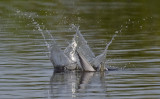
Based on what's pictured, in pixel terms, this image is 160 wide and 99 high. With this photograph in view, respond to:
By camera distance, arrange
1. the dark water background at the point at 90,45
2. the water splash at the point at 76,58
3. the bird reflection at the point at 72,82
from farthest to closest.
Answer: the water splash at the point at 76,58, the dark water background at the point at 90,45, the bird reflection at the point at 72,82

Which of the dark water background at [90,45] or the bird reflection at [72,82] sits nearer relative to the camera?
the bird reflection at [72,82]

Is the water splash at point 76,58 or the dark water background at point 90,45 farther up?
the water splash at point 76,58

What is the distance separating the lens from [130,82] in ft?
48.6

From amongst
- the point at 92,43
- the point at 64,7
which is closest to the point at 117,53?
the point at 92,43

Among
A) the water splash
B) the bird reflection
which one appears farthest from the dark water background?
the water splash

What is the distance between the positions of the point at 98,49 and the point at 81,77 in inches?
183

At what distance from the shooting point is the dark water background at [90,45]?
45.7 feet

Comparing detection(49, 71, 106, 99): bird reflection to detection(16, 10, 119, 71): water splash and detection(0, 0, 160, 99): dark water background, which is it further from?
detection(16, 10, 119, 71): water splash

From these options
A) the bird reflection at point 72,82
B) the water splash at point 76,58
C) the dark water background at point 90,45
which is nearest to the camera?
the bird reflection at point 72,82

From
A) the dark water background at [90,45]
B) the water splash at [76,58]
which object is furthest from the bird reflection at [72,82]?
the water splash at [76,58]

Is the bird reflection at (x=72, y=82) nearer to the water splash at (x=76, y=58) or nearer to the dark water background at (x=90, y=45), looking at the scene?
the dark water background at (x=90, y=45)

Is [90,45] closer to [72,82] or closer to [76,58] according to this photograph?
[76,58]

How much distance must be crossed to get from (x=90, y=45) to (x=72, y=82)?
656 cm

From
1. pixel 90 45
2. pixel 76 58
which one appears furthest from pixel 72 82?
pixel 90 45
